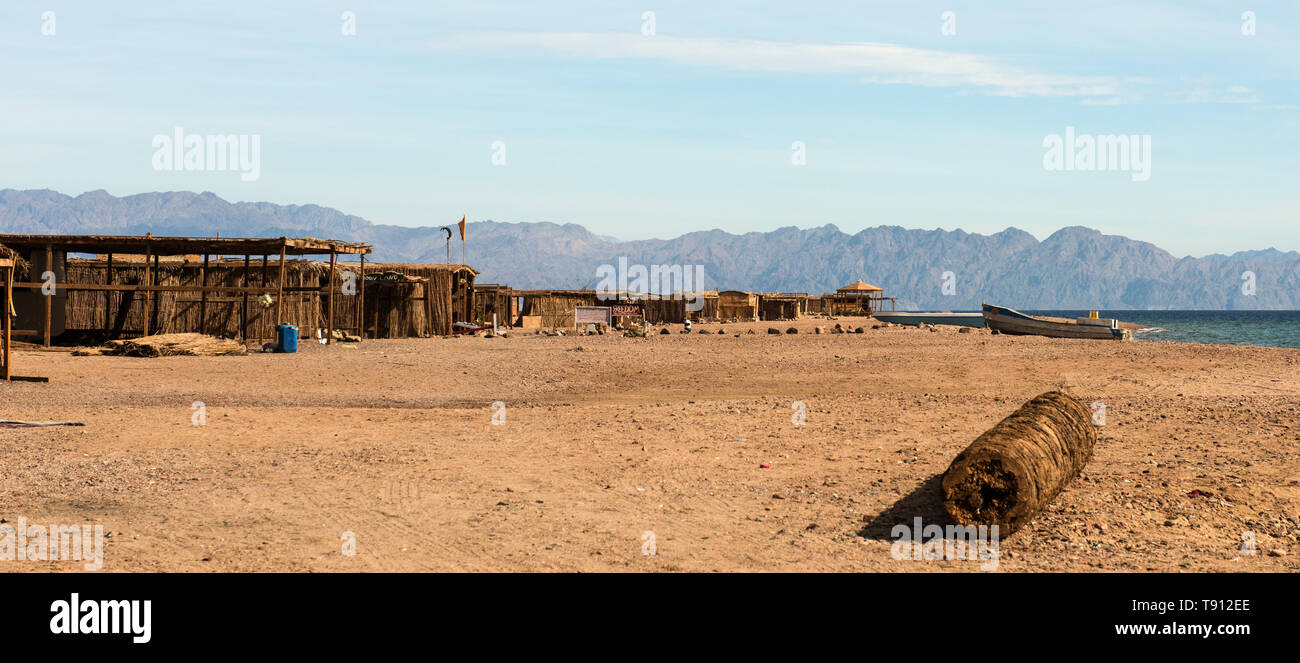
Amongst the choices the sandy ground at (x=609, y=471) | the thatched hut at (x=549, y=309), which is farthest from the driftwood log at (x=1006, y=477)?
the thatched hut at (x=549, y=309)

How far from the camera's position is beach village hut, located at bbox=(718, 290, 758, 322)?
254ft

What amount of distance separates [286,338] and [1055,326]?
38412 millimetres

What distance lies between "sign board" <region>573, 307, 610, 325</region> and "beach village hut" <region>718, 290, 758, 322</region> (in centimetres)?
2817

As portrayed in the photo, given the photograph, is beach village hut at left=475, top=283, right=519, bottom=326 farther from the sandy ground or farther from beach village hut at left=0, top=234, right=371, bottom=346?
the sandy ground

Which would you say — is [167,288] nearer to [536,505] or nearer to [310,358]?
[310,358]

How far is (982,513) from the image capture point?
29.9 ft

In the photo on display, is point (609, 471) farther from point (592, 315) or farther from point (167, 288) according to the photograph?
point (592, 315)

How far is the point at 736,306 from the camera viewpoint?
77875 millimetres

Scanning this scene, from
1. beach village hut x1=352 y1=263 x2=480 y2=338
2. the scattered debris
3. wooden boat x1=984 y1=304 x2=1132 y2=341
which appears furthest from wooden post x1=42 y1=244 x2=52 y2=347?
wooden boat x1=984 y1=304 x2=1132 y2=341

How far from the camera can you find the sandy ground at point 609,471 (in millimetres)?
8609

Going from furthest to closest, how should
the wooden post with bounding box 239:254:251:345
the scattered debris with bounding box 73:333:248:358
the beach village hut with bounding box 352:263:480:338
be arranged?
the beach village hut with bounding box 352:263:480:338, the wooden post with bounding box 239:254:251:345, the scattered debris with bounding box 73:333:248:358
